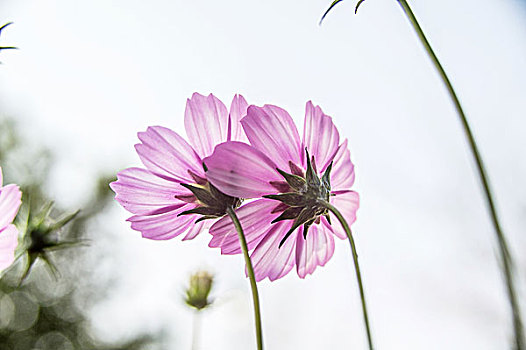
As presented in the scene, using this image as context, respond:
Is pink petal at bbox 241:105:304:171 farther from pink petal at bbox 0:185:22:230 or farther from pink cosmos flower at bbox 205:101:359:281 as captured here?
pink petal at bbox 0:185:22:230

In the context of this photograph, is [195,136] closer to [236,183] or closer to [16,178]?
[236,183]

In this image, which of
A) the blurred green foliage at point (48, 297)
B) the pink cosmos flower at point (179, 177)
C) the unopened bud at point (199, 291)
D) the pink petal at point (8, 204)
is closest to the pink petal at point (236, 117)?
the pink cosmos flower at point (179, 177)

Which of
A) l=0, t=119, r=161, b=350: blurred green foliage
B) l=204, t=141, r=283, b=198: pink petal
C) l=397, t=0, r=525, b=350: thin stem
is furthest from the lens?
l=0, t=119, r=161, b=350: blurred green foliage

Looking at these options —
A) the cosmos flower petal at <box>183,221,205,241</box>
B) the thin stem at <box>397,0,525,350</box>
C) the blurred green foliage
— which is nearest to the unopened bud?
the cosmos flower petal at <box>183,221,205,241</box>

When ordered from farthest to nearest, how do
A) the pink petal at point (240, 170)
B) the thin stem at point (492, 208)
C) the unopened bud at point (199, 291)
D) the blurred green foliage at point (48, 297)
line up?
the blurred green foliage at point (48, 297) < the unopened bud at point (199, 291) < the pink petal at point (240, 170) < the thin stem at point (492, 208)

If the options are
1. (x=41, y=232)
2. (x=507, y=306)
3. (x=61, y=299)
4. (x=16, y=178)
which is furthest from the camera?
(x=61, y=299)

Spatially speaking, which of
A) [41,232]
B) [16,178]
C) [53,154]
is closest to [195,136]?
[41,232]

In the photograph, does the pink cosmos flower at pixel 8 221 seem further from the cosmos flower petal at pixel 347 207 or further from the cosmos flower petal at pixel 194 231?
the cosmos flower petal at pixel 347 207
